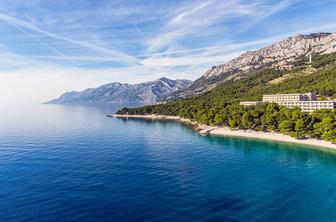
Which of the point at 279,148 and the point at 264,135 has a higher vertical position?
the point at 264,135

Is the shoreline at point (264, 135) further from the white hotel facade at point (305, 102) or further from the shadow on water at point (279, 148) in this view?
the white hotel facade at point (305, 102)

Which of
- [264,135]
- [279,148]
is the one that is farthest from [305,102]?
[279,148]

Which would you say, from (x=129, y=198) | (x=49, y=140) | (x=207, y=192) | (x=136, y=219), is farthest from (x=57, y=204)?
(x=49, y=140)

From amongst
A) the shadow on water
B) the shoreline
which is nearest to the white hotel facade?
the shoreline

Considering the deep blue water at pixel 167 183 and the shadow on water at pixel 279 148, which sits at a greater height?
the shadow on water at pixel 279 148

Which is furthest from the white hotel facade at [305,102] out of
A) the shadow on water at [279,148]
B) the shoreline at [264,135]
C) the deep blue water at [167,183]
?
the deep blue water at [167,183]

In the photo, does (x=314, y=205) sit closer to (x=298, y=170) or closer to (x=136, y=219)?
(x=298, y=170)

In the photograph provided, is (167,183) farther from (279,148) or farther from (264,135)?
(264,135)

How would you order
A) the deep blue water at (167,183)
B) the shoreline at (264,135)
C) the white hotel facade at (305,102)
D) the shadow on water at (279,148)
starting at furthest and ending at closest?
1. the white hotel facade at (305,102)
2. the shoreline at (264,135)
3. the shadow on water at (279,148)
4. the deep blue water at (167,183)

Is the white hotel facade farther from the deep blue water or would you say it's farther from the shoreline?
the deep blue water
